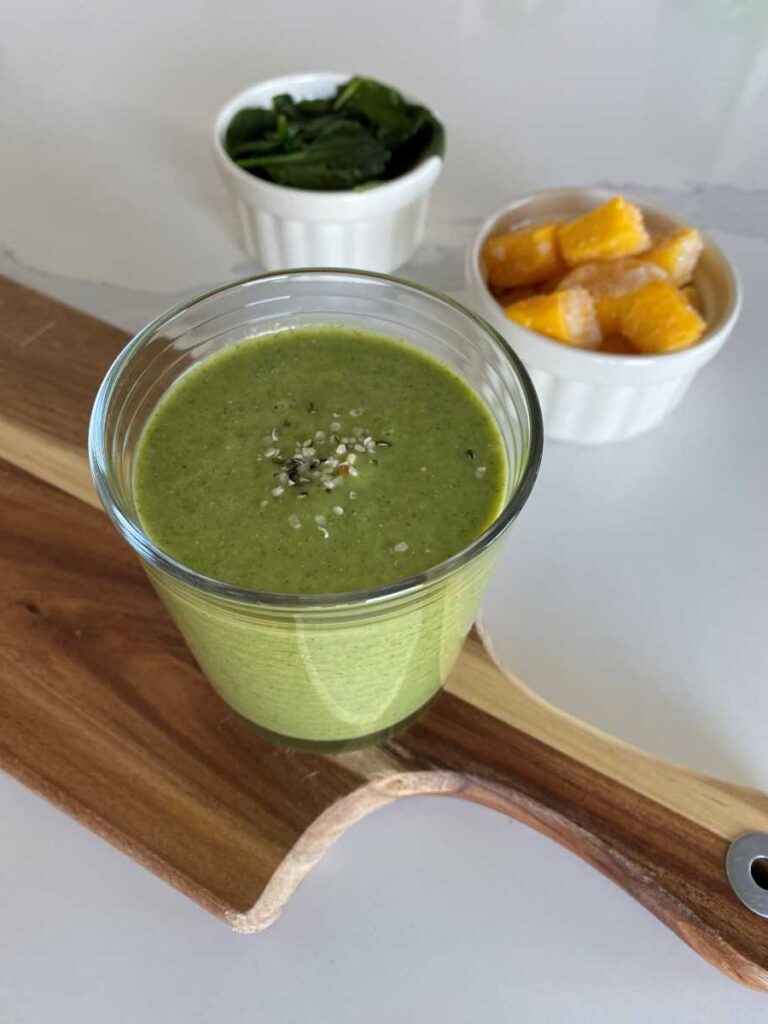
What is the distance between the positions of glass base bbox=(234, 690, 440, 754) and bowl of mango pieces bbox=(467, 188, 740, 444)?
1.69 ft

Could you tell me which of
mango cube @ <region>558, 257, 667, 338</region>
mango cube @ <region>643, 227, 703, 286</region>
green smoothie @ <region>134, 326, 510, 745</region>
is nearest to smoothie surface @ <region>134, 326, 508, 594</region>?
green smoothie @ <region>134, 326, 510, 745</region>

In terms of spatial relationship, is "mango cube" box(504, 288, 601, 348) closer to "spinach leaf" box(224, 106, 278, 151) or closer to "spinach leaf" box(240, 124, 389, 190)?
"spinach leaf" box(240, 124, 389, 190)

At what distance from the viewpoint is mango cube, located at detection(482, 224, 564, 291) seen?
4.41 ft

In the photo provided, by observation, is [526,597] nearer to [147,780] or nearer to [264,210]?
[147,780]

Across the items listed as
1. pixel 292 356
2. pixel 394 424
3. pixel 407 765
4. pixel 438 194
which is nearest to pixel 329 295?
pixel 292 356

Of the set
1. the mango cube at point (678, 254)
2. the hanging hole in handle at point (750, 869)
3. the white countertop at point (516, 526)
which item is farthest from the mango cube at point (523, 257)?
the hanging hole in handle at point (750, 869)

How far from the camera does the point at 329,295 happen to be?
1.05 meters

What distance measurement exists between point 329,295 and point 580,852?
0.64m

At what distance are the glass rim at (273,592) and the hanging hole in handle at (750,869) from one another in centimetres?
43

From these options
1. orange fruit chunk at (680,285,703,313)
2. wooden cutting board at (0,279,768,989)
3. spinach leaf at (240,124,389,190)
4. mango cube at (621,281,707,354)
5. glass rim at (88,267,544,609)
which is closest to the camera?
glass rim at (88,267,544,609)

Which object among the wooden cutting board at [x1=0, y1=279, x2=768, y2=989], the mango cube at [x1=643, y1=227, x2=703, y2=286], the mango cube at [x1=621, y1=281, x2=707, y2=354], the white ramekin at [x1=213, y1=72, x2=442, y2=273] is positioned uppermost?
the mango cube at [x1=643, y1=227, x2=703, y2=286]

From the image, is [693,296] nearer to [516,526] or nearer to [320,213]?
[516,526]

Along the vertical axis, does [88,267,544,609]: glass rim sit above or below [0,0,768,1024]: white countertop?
above

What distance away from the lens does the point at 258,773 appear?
1.01 m
